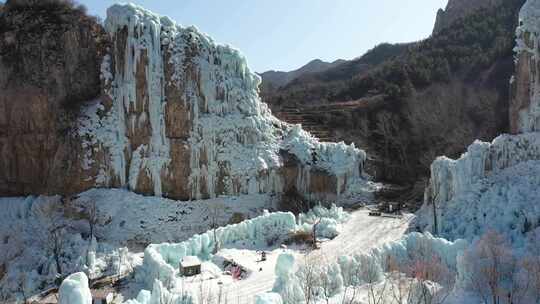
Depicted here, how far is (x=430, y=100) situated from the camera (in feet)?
122

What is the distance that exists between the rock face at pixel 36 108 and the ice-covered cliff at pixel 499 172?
58.3 feet

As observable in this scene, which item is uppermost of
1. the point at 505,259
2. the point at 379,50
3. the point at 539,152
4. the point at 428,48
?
the point at 379,50

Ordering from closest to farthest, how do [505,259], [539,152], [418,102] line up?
[505,259]
[539,152]
[418,102]

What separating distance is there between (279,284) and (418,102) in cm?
2851

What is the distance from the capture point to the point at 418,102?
37156 millimetres

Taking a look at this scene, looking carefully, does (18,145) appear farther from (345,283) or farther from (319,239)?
(345,283)

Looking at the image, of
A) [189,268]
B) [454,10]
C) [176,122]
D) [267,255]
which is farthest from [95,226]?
[454,10]

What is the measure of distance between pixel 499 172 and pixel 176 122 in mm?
15947

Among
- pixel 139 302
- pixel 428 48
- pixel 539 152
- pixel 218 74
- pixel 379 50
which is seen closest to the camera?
pixel 139 302

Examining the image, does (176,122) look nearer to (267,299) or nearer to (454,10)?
(267,299)

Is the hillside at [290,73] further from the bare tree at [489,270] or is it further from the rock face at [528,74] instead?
the bare tree at [489,270]

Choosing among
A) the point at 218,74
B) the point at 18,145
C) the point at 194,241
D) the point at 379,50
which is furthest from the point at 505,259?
the point at 379,50

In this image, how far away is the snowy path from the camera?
13.8m

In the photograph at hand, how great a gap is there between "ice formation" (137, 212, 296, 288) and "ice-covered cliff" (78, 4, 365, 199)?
557cm
